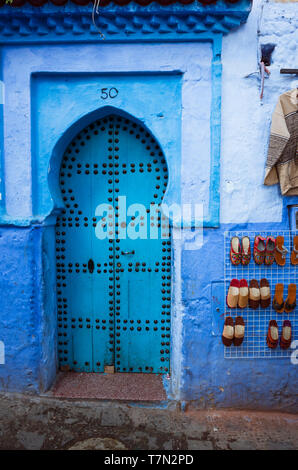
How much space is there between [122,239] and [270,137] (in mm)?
1751

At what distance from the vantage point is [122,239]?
11.1 feet

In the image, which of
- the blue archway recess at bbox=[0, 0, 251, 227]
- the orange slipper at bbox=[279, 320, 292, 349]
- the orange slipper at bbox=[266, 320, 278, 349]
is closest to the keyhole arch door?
the blue archway recess at bbox=[0, 0, 251, 227]

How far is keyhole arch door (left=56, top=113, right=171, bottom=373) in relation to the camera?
3342 mm

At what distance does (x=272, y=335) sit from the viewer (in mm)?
3031

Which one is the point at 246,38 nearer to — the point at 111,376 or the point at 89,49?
the point at 89,49

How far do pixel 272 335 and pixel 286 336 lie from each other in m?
0.14

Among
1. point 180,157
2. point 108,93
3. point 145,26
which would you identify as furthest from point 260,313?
point 145,26

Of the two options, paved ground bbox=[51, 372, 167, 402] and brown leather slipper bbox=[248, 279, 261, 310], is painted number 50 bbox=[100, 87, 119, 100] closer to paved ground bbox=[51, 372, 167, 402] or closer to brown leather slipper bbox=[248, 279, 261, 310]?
brown leather slipper bbox=[248, 279, 261, 310]

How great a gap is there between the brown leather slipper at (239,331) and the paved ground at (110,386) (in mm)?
900

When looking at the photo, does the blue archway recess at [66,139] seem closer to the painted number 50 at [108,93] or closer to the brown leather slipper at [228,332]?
the painted number 50 at [108,93]

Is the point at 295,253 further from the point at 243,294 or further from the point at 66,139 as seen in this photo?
the point at 66,139

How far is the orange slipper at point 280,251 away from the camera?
3000mm

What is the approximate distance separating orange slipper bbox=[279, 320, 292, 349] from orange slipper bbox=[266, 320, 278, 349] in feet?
0.23

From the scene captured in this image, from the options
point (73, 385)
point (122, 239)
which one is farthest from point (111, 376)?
point (122, 239)
